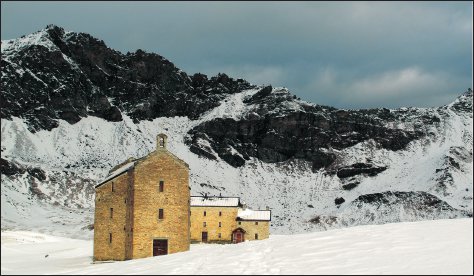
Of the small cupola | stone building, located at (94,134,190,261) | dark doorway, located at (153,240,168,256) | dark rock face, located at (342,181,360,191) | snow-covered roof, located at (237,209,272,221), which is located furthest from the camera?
dark rock face, located at (342,181,360,191)

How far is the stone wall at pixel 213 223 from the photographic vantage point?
84.6m

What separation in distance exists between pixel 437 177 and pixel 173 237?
496 ft

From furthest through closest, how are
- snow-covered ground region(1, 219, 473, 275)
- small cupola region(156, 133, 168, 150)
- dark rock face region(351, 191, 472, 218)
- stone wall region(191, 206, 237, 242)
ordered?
dark rock face region(351, 191, 472, 218), stone wall region(191, 206, 237, 242), small cupola region(156, 133, 168, 150), snow-covered ground region(1, 219, 473, 275)

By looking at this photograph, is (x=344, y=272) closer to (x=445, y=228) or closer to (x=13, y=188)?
(x=445, y=228)

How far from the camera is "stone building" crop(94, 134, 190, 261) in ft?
151

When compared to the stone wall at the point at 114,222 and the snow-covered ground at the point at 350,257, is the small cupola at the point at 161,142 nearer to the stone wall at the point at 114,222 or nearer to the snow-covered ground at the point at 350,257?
the stone wall at the point at 114,222

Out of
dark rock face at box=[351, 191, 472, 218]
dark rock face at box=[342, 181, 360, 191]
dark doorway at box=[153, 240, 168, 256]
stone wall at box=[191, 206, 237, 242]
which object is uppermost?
dark rock face at box=[342, 181, 360, 191]

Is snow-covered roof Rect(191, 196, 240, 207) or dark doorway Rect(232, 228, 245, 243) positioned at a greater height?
snow-covered roof Rect(191, 196, 240, 207)

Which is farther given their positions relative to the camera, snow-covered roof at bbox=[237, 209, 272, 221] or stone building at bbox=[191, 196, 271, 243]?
snow-covered roof at bbox=[237, 209, 272, 221]

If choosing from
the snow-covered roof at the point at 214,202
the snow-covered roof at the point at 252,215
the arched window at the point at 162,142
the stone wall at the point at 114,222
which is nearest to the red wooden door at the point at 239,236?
the snow-covered roof at the point at 252,215

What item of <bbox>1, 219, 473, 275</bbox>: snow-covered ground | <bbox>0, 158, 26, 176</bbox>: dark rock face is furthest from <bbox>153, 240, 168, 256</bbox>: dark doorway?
<bbox>0, 158, 26, 176</bbox>: dark rock face

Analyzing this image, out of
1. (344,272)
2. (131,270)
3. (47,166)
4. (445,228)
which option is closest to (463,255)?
(344,272)

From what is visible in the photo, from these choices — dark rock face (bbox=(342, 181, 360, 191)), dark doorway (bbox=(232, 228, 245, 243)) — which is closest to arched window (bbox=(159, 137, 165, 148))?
dark doorway (bbox=(232, 228, 245, 243))

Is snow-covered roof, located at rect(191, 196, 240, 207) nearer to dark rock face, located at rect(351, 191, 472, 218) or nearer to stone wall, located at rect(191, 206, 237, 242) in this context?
stone wall, located at rect(191, 206, 237, 242)
